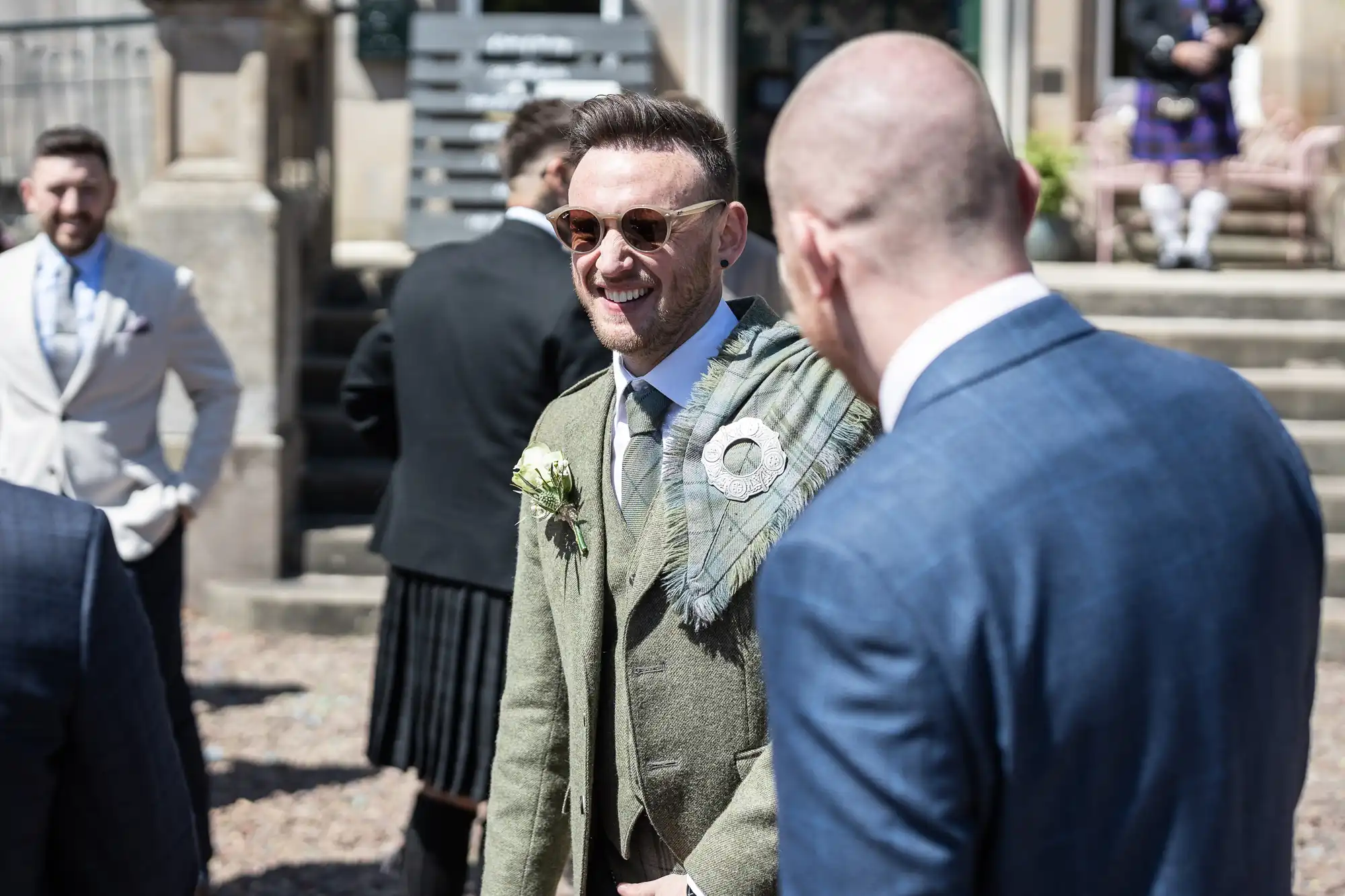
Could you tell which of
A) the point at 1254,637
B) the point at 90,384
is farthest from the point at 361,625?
the point at 1254,637

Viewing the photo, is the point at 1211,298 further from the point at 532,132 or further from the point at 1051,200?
the point at 532,132

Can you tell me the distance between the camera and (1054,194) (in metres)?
12.1

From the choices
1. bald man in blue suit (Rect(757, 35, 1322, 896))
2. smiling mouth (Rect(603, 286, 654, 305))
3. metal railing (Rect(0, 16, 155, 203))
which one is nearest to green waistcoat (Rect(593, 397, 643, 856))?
smiling mouth (Rect(603, 286, 654, 305))

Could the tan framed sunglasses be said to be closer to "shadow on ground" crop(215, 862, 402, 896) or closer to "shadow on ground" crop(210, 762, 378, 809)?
"shadow on ground" crop(215, 862, 402, 896)

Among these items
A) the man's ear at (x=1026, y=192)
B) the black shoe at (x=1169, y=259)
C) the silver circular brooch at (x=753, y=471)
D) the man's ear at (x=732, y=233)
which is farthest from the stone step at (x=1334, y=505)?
the man's ear at (x=1026, y=192)

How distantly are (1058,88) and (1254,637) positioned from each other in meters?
11.9

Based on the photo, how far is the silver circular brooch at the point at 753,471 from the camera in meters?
2.44

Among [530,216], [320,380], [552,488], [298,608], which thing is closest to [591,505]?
[552,488]

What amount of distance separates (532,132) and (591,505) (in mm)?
1786

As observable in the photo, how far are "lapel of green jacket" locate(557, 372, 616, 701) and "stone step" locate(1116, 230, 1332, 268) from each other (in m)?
10.4

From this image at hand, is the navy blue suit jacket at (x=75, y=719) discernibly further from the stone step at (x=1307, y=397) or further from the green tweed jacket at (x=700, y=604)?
the stone step at (x=1307, y=397)

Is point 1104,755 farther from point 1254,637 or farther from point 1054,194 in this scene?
point 1054,194

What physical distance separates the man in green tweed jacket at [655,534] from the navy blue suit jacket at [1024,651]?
82cm

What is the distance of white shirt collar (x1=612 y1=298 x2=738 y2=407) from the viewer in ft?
8.55
